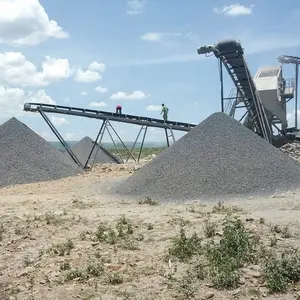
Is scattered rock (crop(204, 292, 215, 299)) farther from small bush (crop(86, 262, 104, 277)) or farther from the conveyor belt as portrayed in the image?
the conveyor belt

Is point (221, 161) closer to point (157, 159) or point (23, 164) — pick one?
point (157, 159)

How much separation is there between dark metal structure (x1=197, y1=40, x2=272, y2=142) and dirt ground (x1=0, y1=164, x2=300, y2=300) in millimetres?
11556

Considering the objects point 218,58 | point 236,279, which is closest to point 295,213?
point 236,279

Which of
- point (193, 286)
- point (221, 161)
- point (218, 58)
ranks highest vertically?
point (218, 58)

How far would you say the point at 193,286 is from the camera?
17.9 ft

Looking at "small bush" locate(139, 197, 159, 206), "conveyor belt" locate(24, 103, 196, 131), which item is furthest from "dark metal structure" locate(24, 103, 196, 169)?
"small bush" locate(139, 197, 159, 206)

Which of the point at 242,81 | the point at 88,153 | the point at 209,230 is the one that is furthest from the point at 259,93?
the point at 209,230

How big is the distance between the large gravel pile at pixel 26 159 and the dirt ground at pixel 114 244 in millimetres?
4123

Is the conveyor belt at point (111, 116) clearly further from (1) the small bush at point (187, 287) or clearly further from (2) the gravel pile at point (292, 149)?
(1) the small bush at point (187, 287)

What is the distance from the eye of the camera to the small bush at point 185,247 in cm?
672

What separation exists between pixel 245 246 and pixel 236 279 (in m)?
1.17

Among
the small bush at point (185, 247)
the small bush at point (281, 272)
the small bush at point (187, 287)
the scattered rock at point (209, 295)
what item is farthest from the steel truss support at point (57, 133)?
the scattered rock at point (209, 295)

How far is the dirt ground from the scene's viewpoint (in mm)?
5496

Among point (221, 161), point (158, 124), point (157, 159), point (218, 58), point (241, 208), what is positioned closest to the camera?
point (241, 208)
